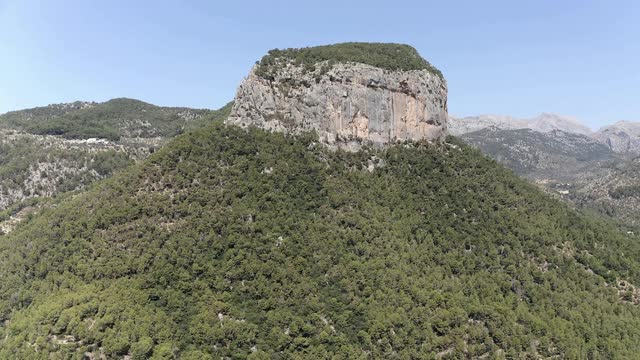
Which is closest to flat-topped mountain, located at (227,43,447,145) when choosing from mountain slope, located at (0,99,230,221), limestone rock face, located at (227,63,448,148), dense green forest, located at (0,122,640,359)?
limestone rock face, located at (227,63,448,148)

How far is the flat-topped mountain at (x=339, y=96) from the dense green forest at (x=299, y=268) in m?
6.36

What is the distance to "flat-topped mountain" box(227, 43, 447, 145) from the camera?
106688 mm

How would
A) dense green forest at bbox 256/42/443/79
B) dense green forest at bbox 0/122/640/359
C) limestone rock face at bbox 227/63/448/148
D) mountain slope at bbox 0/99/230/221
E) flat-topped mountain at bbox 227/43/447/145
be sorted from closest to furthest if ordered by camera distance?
dense green forest at bbox 0/122/640/359 → limestone rock face at bbox 227/63/448/148 → flat-topped mountain at bbox 227/43/447/145 → dense green forest at bbox 256/42/443/79 → mountain slope at bbox 0/99/230/221

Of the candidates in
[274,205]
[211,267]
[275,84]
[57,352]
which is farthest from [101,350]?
[275,84]

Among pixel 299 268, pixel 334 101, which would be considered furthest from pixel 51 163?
pixel 299 268

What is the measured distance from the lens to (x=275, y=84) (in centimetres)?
10812

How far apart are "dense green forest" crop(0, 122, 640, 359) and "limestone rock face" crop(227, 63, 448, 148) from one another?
5.69m

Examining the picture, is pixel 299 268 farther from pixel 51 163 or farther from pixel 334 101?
pixel 51 163

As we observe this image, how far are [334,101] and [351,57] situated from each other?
41.9 ft

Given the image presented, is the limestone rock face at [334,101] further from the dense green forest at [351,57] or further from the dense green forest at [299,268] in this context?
the dense green forest at [299,268]

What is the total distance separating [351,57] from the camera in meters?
111

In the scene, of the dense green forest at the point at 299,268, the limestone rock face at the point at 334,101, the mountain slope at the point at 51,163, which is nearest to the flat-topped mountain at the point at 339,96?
the limestone rock face at the point at 334,101

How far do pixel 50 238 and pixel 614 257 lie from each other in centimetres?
11511

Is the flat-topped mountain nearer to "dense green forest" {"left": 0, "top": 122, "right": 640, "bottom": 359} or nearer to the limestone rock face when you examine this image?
the limestone rock face
